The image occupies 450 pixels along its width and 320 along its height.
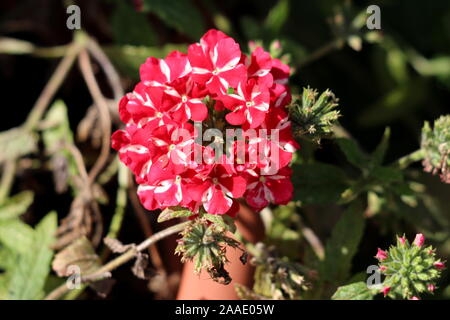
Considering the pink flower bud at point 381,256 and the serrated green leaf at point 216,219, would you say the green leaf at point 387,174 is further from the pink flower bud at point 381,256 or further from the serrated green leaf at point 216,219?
the serrated green leaf at point 216,219

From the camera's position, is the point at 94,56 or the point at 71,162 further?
the point at 94,56

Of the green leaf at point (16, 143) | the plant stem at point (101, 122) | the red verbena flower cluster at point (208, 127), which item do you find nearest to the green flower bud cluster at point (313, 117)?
the red verbena flower cluster at point (208, 127)

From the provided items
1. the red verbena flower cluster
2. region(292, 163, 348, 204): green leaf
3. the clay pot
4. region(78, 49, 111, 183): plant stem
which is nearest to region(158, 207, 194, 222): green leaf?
the red verbena flower cluster

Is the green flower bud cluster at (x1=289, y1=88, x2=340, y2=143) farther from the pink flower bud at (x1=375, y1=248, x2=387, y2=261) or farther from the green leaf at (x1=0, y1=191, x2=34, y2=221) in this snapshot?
the green leaf at (x1=0, y1=191, x2=34, y2=221)

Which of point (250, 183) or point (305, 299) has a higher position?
point (250, 183)

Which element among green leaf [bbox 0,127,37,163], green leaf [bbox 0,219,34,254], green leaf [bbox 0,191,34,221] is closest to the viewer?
green leaf [bbox 0,219,34,254]

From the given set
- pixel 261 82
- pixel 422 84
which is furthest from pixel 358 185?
pixel 422 84
